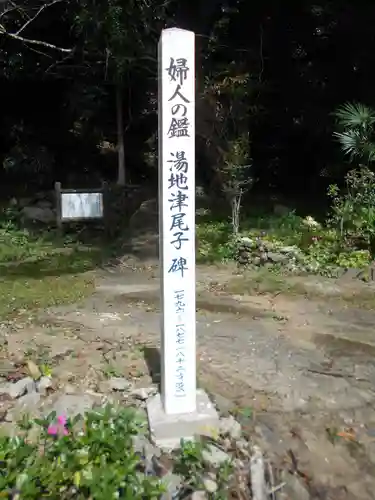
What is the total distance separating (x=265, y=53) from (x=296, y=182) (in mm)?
3416

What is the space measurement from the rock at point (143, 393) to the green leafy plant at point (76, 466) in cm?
79

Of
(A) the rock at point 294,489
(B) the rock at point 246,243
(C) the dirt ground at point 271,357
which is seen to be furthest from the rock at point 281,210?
(A) the rock at point 294,489

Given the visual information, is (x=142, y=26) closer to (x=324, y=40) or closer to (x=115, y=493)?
(x=324, y=40)

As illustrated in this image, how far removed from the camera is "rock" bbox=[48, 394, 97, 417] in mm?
3281

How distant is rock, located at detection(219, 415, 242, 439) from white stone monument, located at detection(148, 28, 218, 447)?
0.24 ft

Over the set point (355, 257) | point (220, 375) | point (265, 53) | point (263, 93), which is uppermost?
point (265, 53)

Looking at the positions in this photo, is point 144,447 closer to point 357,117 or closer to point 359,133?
point 359,133

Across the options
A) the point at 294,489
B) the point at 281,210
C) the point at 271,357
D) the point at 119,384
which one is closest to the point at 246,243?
the point at 281,210

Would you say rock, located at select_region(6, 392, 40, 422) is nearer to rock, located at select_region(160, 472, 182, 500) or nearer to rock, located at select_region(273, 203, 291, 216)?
rock, located at select_region(160, 472, 182, 500)

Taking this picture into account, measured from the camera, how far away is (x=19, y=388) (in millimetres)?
3576

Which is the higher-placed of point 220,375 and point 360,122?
point 360,122

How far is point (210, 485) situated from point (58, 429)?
0.78 metres

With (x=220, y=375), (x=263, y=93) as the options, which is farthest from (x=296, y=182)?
(x=220, y=375)

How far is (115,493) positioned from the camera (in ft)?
7.48
